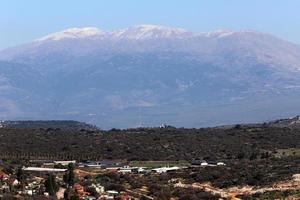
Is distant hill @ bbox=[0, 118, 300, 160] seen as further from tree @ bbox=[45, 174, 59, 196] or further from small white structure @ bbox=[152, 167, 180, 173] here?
tree @ bbox=[45, 174, 59, 196]

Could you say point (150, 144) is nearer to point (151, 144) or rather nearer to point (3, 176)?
point (151, 144)

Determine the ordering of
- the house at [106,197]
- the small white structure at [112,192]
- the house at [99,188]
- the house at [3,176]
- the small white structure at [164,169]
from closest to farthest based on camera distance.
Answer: the house at [106,197] → the small white structure at [112,192] → the house at [99,188] → the house at [3,176] → the small white structure at [164,169]

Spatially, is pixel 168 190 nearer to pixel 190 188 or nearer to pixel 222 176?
pixel 190 188

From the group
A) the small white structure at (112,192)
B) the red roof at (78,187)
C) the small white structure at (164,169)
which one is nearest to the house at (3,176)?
the red roof at (78,187)

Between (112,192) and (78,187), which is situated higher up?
(78,187)

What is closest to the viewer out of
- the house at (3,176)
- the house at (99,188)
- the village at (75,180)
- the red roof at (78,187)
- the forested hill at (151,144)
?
the village at (75,180)

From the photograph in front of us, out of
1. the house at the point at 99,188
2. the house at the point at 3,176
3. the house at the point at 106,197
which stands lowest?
the house at the point at 106,197

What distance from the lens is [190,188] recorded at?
57.5 metres

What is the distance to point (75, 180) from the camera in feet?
194

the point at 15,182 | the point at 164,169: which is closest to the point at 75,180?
the point at 15,182

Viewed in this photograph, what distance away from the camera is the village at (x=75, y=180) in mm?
50000

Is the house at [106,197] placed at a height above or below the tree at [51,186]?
below

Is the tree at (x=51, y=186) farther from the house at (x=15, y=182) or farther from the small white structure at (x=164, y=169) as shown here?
the small white structure at (x=164, y=169)

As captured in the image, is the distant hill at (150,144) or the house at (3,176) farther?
the distant hill at (150,144)
